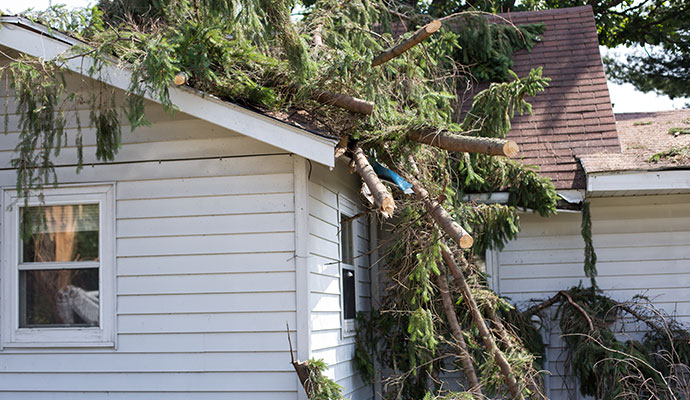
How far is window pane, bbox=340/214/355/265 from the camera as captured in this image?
770 centimetres

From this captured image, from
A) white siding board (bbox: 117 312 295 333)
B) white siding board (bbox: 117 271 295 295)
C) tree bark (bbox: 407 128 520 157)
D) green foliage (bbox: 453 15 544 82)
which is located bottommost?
white siding board (bbox: 117 312 295 333)

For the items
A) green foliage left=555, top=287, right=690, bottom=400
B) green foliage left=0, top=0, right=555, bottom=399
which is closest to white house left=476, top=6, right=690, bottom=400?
green foliage left=555, top=287, right=690, bottom=400

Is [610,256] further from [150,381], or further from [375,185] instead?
[150,381]

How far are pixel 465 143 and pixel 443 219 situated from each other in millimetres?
707

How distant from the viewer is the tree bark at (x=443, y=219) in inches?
217

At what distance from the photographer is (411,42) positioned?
245 inches

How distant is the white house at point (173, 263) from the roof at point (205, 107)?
1 cm

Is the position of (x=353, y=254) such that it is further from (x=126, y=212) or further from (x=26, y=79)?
(x=26, y=79)

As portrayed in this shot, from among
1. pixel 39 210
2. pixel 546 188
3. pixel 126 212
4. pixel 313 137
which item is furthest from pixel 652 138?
pixel 39 210

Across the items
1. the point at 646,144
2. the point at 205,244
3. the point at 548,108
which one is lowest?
the point at 205,244

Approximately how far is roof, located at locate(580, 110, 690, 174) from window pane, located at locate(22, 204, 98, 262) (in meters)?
5.21

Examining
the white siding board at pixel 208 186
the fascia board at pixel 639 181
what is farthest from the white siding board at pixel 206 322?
the fascia board at pixel 639 181

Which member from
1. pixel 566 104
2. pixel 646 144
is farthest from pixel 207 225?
pixel 566 104

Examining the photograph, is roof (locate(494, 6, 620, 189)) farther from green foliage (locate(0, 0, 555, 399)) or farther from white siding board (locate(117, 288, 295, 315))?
white siding board (locate(117, 288, 295, 315))
